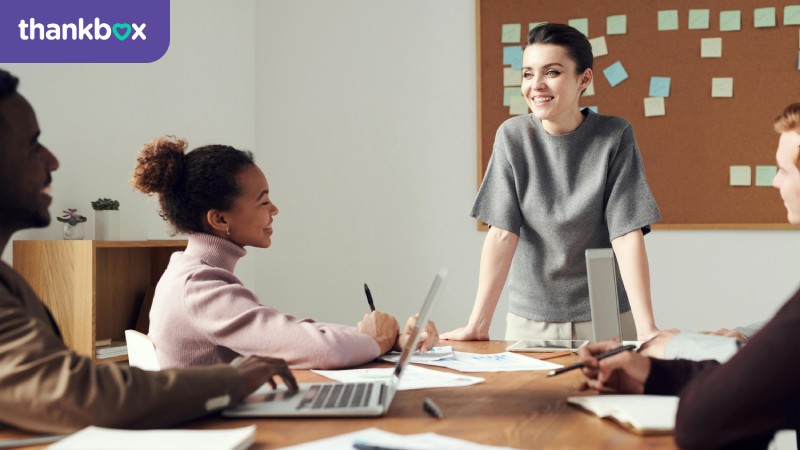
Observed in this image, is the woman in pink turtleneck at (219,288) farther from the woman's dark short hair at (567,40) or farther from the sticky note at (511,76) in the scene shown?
the sticky note at (511,76)

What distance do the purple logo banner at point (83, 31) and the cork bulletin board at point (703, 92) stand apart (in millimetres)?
1731

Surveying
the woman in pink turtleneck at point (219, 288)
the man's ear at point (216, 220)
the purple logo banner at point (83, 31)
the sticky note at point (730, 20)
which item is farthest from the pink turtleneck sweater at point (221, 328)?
the sticky note at point (730, 20)

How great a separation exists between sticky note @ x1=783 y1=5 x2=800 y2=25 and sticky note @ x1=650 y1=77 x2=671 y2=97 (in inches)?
21.8

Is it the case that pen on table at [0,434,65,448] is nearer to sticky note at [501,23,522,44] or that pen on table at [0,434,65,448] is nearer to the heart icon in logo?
the heart icon in logo

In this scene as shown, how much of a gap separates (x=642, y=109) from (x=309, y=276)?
1.85 meters

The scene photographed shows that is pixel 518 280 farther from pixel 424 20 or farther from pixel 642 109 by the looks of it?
pixel 424 20

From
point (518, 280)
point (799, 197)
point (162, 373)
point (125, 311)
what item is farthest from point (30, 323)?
point (125, 311)

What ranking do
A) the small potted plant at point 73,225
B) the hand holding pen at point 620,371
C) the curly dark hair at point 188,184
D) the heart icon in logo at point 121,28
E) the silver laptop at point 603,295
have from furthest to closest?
the heart icon in logo at point 121,28 < the small potted plant at point 73,225 < the silver laptop at point 603,295 < the curly dark hair at point 188,184 < the hand holding pen at point 620,371

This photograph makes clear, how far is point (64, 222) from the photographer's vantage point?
2832mm

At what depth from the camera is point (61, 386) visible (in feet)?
3.13

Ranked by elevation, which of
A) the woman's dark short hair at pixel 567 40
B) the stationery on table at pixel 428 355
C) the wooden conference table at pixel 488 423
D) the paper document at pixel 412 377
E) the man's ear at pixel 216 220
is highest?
the woman's dark short hair at pixel 567 40

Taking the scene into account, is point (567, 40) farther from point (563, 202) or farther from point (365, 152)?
point (365, 152)

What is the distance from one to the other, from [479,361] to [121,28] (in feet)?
7.76

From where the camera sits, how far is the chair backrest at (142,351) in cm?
158
